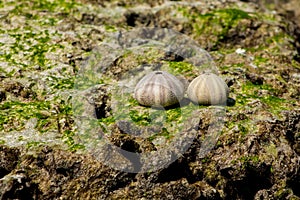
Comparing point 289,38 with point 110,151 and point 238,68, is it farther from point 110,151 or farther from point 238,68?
point 110,151

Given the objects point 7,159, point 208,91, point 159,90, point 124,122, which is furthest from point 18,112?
point 208,91

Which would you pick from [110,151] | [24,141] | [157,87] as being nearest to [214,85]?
[157,87]

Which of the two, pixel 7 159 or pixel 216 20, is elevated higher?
pixel 216 20

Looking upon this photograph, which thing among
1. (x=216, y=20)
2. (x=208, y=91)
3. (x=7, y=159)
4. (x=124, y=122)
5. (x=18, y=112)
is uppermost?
(x=216, y=20)

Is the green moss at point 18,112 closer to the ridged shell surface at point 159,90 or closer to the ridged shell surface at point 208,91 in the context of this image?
Answer: the ridged shell surface at point 159,90

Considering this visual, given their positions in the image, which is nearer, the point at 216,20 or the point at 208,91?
the point at 208,91

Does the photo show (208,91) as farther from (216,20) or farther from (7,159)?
(216,20)
